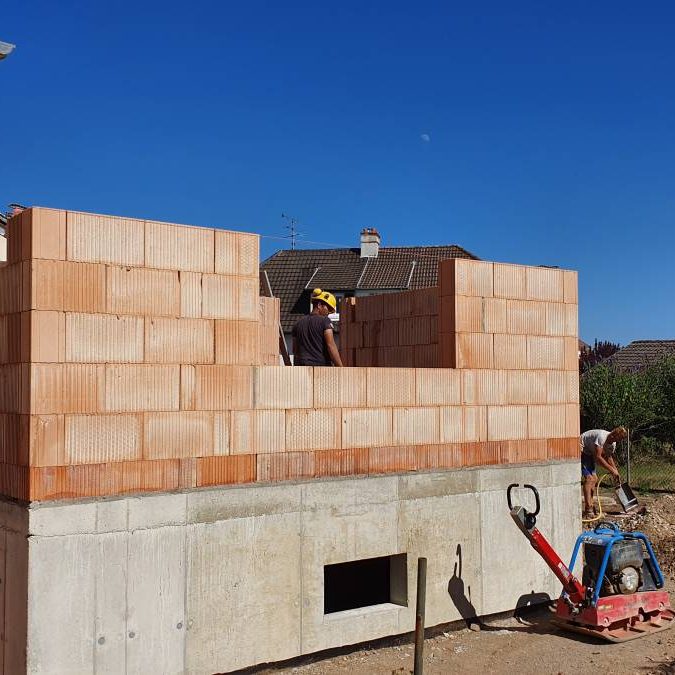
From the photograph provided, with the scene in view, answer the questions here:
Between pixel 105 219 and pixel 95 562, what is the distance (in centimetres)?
228

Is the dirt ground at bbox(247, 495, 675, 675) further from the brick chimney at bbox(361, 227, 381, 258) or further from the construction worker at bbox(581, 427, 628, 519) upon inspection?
the brick chimney at bbox(361, 227, 381, 258)

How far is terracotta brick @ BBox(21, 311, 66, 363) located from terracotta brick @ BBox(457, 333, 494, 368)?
11.8 ft

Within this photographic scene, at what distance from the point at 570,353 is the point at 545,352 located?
368 millimetres

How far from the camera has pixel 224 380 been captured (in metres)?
6.01

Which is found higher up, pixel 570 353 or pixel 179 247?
pixel 179 247

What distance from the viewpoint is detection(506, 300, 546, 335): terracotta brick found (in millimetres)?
7824

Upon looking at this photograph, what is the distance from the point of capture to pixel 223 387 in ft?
19.7

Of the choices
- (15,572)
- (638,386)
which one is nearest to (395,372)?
(15,572)

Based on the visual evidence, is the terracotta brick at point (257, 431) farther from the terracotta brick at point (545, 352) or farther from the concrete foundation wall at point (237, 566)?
the terracotta brick at point (545, 352)

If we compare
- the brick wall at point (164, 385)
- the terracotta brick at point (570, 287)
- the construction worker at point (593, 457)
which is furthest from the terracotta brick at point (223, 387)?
the construction worker at point (593, 457)

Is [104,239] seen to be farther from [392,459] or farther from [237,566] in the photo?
[392,459]

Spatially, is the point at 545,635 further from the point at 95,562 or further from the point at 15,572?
the point at 15,572

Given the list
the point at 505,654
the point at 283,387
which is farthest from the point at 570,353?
the point at 283,387

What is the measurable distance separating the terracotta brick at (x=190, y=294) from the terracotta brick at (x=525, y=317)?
326 cm
